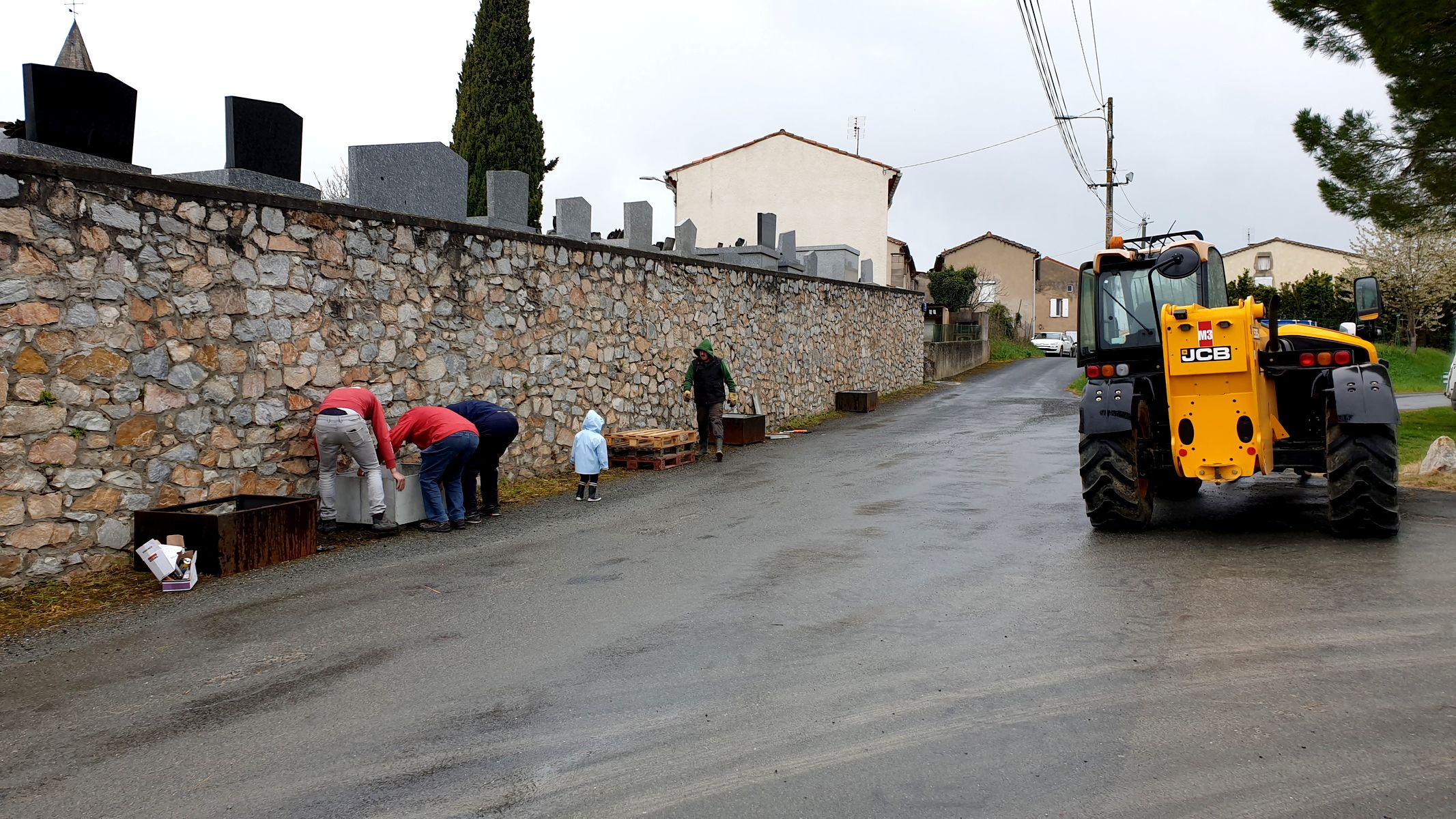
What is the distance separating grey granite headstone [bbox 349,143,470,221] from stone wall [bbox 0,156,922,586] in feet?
0.96

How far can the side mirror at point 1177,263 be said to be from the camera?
886 cm

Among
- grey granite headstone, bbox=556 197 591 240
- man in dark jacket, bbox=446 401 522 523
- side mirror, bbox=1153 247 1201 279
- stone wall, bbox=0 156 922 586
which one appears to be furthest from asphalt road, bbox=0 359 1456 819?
grey granite headstone, bbox=556 197 591 240

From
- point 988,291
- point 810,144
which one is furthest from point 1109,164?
point 988,291

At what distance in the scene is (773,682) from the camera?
5.12 meters

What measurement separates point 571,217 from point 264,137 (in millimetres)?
5204

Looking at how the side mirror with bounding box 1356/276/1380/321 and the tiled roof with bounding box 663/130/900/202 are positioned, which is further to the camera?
the tiled roof with bounding box 663/130/900/202

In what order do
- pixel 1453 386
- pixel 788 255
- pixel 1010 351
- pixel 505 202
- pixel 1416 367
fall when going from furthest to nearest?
pixel 1010 351
pixel 1416 367
pixel 788 255
pixel 1453 386
pixel 505 202

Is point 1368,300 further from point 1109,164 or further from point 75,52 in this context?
point 1109,164

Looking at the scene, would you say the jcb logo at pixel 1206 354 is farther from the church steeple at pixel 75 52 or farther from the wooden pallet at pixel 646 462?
the church steeple at pixel 75 52

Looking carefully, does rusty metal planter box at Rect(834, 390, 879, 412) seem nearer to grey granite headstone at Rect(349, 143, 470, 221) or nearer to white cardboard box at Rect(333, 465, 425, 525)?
grey granite headstone at Rect(349, 143, 470, 221)

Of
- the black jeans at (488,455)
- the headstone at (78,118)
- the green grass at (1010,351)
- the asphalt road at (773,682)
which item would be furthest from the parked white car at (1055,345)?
the headstone at (78,118)

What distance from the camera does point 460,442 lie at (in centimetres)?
949

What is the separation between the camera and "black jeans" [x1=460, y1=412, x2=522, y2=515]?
400 inches

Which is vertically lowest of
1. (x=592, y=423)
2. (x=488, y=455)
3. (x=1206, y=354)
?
(x=488, y=455)
